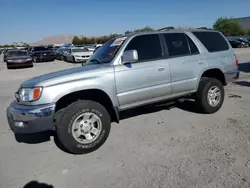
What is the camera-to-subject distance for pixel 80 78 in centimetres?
379

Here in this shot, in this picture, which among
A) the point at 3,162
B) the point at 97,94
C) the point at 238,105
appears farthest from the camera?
the point at 238,105

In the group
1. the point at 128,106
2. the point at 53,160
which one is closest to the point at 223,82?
the point at 128,106

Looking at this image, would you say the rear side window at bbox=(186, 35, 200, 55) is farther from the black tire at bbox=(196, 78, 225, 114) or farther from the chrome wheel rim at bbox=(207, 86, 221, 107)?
the chrome wheel rim at bbox=(207, 86, 221, 107)

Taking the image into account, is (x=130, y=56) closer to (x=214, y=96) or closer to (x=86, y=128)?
(x=86, y=128)

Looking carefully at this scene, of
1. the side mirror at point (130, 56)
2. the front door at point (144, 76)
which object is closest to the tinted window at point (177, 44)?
the front door at point (144, 76)

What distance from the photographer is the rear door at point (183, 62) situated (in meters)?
4.66

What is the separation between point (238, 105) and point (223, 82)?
3.02 ft

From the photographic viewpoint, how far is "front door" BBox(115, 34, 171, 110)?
4.13 m

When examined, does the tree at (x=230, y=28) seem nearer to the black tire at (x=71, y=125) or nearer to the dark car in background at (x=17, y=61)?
the dark car in background at (x=17, y=61)

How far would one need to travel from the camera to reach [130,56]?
13.0 ft

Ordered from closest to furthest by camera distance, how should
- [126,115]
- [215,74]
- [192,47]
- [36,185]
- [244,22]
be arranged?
[36,185]
[192,47]
[215,74]
[126,115]
[244,22]

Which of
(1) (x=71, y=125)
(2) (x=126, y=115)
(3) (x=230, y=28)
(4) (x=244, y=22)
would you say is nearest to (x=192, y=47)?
(2) (x=126, y=115)

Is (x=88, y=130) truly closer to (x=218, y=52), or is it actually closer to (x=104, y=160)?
(x=104, y=160)

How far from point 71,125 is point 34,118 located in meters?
0.55
